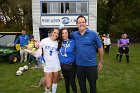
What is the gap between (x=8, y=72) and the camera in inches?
588

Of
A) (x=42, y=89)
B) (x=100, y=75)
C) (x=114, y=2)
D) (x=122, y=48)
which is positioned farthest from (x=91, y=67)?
(x=114, y=2)

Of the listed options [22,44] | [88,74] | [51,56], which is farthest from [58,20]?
[88,74]

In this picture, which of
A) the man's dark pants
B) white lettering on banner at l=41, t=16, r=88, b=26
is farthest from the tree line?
the man's dark pants

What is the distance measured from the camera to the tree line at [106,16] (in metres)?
49.5

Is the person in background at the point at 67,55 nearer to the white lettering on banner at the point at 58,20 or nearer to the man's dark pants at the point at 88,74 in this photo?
the man's dark pants at the point at 88,74

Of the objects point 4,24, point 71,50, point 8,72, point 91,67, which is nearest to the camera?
point 91,67

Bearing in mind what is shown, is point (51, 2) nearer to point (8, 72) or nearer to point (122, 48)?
point (122, 48)

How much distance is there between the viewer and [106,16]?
5525cm

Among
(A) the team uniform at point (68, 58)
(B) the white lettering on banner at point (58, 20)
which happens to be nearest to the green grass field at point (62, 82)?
(A) the team uniform at point (68, 58)

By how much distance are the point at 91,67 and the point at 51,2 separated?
3223 cm

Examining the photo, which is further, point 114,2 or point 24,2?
point 114,2

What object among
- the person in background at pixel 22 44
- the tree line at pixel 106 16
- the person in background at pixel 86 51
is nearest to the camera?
the person in background at pixel 86 51

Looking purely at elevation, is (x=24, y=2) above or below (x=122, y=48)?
above

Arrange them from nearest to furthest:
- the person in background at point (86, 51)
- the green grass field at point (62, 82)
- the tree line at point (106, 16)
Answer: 1. the person in background at point (86, 51)
2. the green grass field at point (62, 82)
3. the tree line at point (106, 16)
